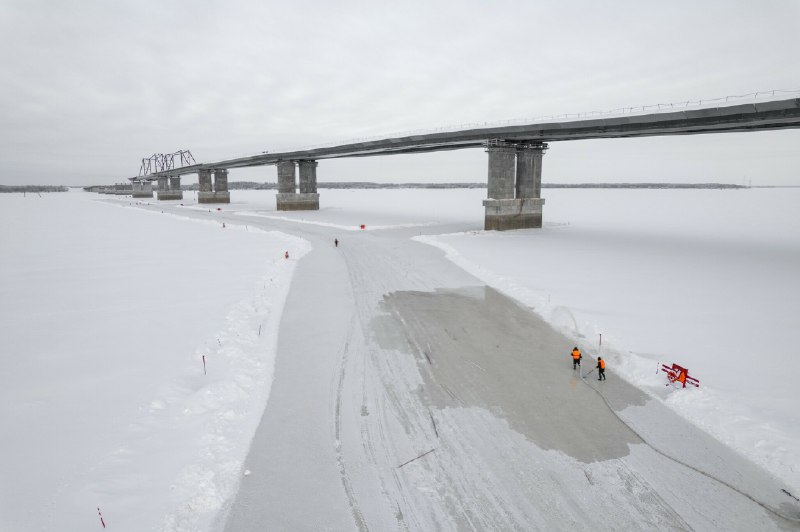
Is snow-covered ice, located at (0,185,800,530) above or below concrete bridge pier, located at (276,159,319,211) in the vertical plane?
below

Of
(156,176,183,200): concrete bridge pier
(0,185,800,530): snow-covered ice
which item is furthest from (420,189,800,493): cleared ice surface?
(156,176,183,200): concrete bridge pier

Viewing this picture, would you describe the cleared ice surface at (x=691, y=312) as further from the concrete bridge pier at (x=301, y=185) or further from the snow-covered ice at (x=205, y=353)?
the concrete bridge pier at (x=301, y=185)

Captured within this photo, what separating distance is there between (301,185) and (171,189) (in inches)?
3496

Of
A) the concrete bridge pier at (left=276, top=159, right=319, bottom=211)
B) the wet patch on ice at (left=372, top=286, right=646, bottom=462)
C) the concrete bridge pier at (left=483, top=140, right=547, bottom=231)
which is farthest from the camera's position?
the concrete bridge pier at (left=276, top=159, right=319, bottom=211)

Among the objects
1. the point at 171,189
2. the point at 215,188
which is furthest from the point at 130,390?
the point at 171,189

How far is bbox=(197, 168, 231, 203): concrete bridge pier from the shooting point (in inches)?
3612

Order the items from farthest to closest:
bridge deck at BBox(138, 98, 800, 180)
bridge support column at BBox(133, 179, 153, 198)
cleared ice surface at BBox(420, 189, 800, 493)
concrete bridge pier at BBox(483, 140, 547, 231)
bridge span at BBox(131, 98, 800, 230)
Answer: bridge support column at BBox(133, 179, 153, 198)
concrete bridge pier at BBox(483, 140, 547, 231)
bridge span at BBox(131, 98, 800, 230)
bridge deck at BBox(138, 98, 800, 180)
cleared ice surface at BBox(420, 189, 800, 493)

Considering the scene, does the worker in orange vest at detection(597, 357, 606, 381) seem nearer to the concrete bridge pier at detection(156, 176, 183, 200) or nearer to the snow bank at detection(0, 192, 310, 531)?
the snow bank at detection(0, 192, 310, 531)

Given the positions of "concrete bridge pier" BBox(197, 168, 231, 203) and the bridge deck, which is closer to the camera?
the bridge deck

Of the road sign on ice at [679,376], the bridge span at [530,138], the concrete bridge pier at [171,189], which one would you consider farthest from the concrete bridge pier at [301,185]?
the concrete bridge pier at [171,189]

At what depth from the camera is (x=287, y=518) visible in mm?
5418

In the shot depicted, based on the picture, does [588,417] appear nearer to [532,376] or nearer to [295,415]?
[532,376]

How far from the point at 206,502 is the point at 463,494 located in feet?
11.8

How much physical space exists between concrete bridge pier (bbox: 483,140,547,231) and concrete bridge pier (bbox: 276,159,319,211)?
36.0 metres
